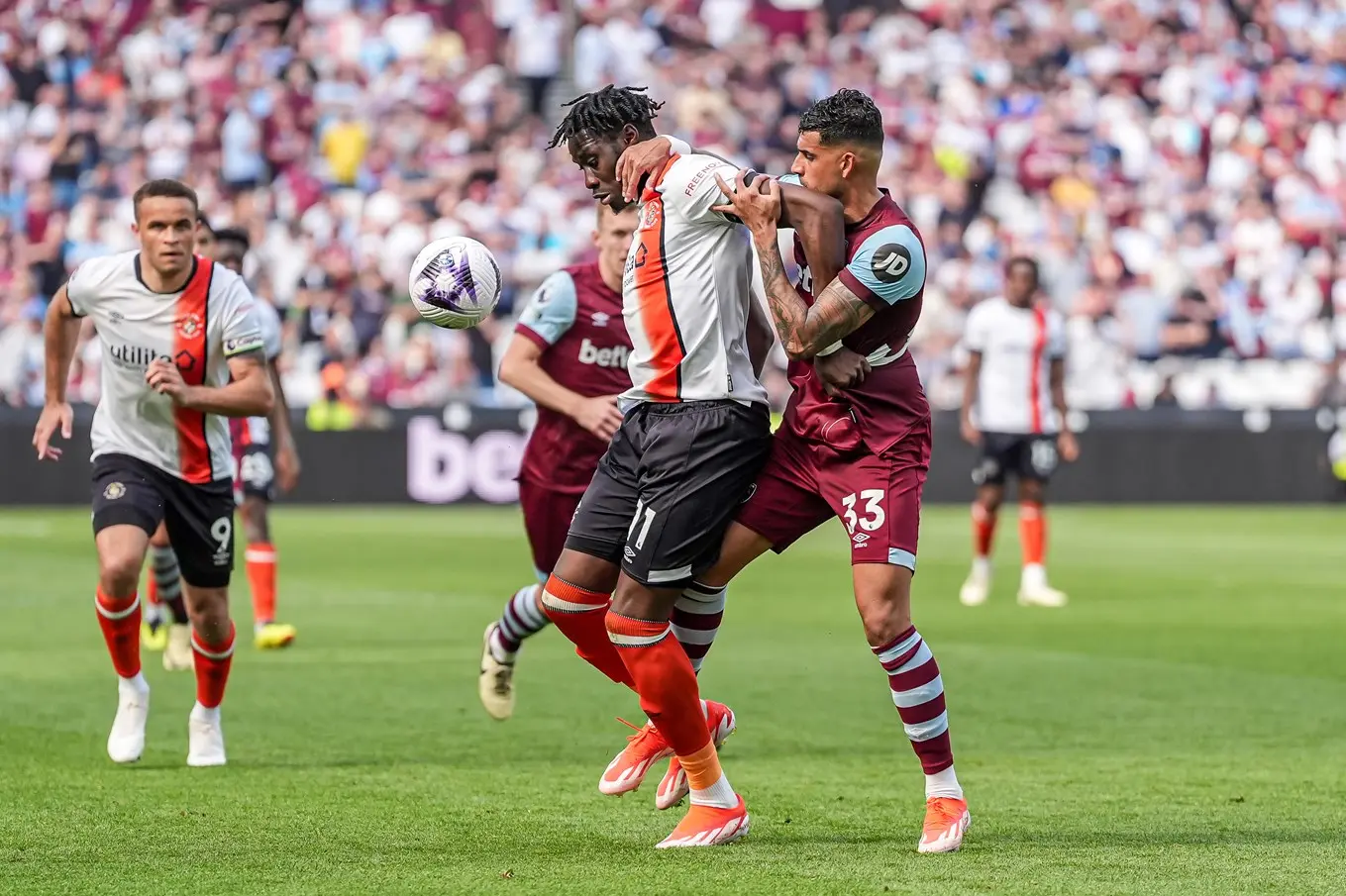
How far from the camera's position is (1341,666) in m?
11.2

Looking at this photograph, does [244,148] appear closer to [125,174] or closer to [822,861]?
[125,174]

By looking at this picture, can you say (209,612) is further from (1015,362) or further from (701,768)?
(1015,362)

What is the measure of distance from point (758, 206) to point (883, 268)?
1.35 feet

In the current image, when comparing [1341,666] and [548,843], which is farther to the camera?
[1341,666]

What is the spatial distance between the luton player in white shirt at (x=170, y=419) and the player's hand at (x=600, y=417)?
1.22m

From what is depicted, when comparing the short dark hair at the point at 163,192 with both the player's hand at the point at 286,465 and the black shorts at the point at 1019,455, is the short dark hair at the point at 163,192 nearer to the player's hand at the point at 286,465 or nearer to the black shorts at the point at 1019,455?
the player's hand at the point at 286,465

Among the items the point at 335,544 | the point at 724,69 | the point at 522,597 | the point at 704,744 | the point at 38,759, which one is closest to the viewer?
the point at 704,744

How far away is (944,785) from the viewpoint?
6293 mm

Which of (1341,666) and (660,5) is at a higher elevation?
(660,5)

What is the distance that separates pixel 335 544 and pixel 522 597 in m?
11.1

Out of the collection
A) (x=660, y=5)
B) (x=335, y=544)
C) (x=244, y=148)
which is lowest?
(x=335, y=544)

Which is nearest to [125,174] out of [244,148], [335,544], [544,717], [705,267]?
[244,148]

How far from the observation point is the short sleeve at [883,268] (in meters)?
6.12

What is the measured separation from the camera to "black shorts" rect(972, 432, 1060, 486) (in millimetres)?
15297
